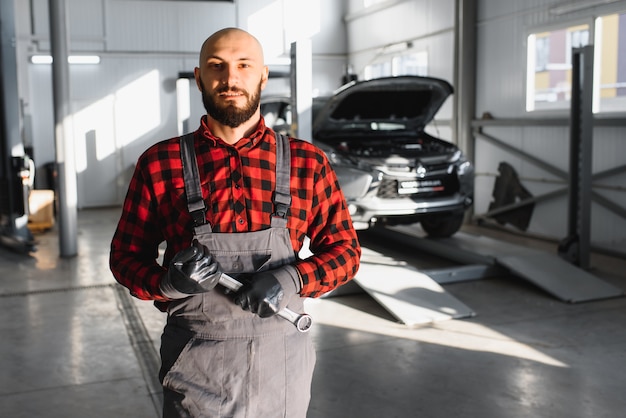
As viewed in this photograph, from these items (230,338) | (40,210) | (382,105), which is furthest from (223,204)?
(40,210)

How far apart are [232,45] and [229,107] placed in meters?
0.16

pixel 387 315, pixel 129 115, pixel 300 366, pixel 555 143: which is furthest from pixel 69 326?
pixel 129 115

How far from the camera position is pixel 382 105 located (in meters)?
7.97

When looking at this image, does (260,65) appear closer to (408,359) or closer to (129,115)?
(408,359)

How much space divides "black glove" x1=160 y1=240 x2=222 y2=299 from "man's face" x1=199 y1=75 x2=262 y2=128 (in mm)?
366

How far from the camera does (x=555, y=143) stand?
8961 mm

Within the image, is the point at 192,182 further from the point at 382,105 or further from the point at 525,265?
the point at 382,105

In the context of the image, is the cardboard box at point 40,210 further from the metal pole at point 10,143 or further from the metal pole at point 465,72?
the metal pole at point 465,72

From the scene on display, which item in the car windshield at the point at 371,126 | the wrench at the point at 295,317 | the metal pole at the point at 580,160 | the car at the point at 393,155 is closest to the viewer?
the wrench at the point at 295,317

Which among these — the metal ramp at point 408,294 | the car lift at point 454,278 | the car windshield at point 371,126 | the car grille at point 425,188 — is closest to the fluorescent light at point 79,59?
the car windshield at point 371,126

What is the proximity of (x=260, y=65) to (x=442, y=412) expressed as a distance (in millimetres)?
2501

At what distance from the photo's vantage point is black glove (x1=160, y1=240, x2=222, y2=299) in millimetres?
1585

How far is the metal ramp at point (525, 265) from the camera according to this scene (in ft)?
19.8

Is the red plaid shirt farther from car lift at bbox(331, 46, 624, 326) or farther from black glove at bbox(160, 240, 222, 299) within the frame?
car lift at bbox(331, 46, 624, 326)
